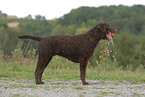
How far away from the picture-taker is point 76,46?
663 centimetres

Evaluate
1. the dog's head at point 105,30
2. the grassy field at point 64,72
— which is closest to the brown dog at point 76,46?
the dog's head at point 105,30

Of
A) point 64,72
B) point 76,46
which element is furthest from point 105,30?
point 64,72

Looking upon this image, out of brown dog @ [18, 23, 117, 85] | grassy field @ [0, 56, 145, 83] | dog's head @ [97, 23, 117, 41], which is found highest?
dog's head @ [97, 23, 117, 41]

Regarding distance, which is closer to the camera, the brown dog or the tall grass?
the brown dog

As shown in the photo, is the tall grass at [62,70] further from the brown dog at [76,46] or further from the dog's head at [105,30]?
the dog's head at [105,30]

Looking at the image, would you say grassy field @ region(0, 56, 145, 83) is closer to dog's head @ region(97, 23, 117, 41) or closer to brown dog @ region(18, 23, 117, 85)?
brown dog @ region(18, 23, 117, 85)

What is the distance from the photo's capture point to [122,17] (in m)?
93.9

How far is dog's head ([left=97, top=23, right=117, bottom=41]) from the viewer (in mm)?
6582

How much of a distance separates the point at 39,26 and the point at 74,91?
85.0 m

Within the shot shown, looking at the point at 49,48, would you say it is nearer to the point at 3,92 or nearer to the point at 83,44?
the point at 83,44

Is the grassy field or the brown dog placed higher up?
the brown dog

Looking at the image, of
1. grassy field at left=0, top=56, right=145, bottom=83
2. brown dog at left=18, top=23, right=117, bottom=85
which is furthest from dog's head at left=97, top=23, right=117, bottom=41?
grassy field at left=0, top=56, right=145, bottom=83

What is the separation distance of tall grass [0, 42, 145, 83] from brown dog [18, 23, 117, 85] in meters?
1.73

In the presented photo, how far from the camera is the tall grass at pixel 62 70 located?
27.4 feet
